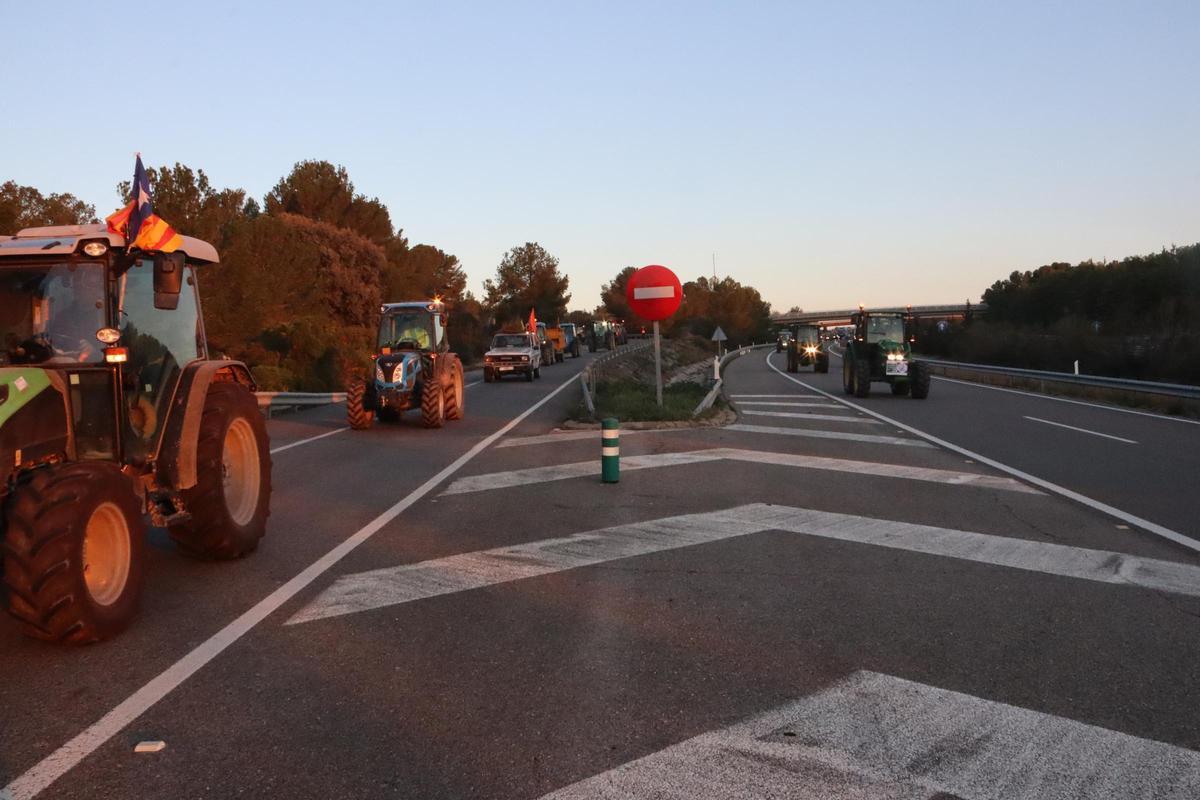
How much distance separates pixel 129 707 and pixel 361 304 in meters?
50.5

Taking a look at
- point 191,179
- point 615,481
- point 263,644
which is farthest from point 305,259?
point 263,644

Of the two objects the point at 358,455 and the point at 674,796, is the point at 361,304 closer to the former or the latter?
the point at 358,455

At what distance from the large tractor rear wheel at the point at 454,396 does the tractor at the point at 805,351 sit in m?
27.2

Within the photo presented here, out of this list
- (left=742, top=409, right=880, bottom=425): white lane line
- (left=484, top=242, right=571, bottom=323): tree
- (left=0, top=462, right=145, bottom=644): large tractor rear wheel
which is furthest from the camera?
(left=484, top=242, right=571, bottom=323): tree

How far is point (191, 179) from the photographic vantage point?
29.3 meters

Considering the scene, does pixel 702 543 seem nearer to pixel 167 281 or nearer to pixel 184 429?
pixel 184 429

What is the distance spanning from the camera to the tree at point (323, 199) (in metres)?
59.1

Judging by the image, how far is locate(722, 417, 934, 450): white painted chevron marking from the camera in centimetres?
1653

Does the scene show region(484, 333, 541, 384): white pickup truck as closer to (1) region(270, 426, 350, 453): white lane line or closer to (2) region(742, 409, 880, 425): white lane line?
(2) region(742, 409, 880, 425): white lane line

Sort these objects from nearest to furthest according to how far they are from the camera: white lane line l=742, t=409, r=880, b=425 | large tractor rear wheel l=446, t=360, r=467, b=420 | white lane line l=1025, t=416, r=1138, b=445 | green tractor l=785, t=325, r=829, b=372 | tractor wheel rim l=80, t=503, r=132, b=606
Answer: tractor wheel rim l=80, t=503, r=132, b=606 < white lane line l=1025, t=416, r=1138, b=445 < white lane line l=742, t=409, r=880, b=425 < large tractor rear wheel l=446, t=360, r=467, b=420 < green tractor l=785, t=325, r=829, b=372

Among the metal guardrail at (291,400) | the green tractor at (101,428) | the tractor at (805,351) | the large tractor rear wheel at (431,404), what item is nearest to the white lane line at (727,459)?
the green tractor at (101,428)

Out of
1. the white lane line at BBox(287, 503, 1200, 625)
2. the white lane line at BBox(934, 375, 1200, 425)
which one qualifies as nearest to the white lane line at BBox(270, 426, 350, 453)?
the white lane line at BBox(287, 503, 1200, 625)

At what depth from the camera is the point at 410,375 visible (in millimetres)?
20266

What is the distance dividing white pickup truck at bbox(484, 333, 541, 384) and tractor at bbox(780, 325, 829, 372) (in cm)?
1277
